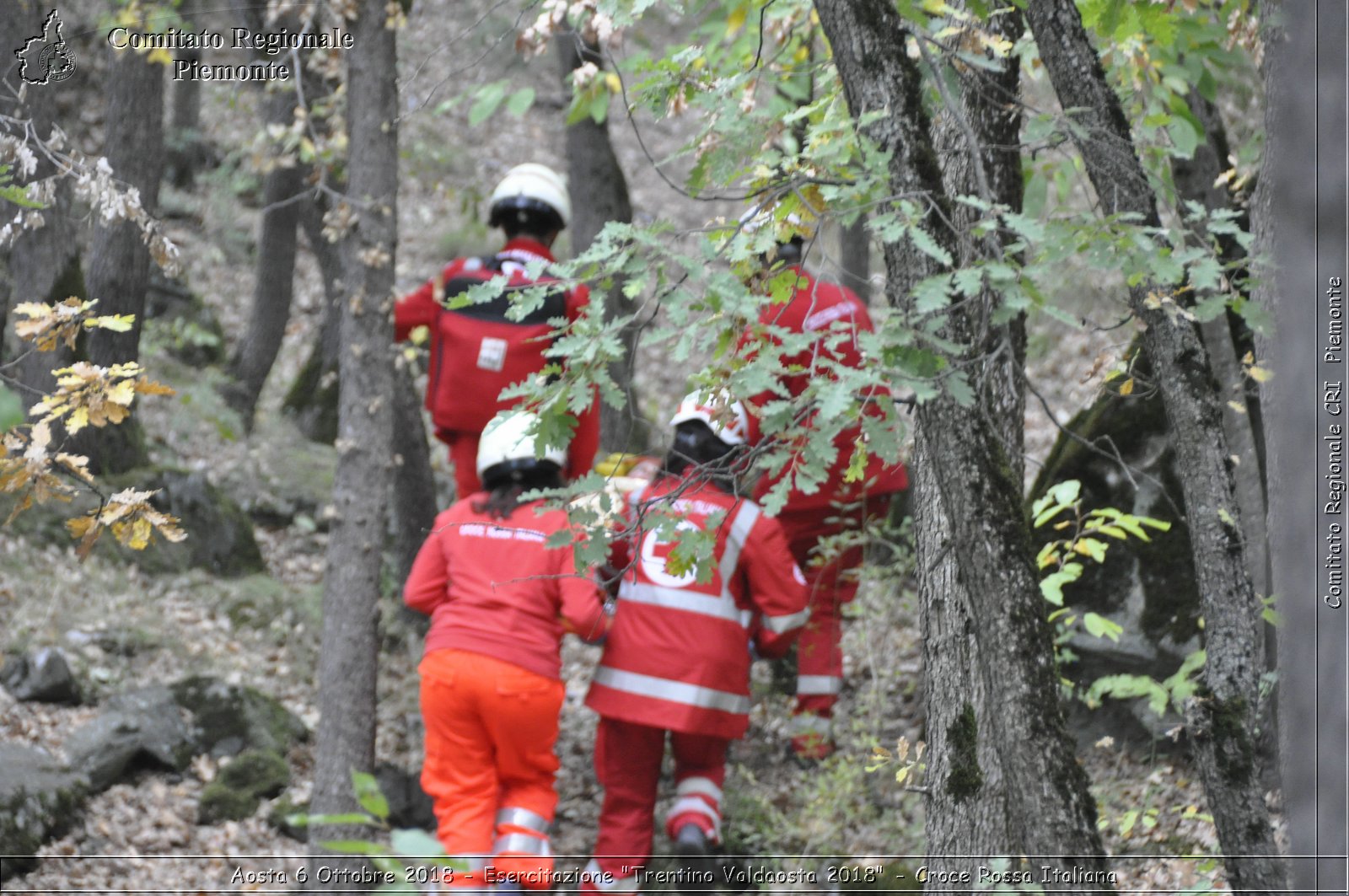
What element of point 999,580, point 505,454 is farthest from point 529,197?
point 999,580

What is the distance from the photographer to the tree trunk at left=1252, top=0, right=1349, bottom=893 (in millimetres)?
1728

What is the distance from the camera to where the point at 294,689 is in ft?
21.9

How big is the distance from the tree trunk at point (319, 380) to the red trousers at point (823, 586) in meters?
5.11

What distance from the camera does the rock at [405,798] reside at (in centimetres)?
579

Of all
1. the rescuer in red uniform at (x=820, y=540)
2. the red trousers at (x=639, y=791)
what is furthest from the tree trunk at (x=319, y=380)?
the red trousers at (x=639, y=791)

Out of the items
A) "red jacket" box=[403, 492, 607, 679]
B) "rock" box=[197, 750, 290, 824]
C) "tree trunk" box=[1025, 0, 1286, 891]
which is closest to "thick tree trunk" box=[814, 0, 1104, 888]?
"tree trunk" box=[1025, 0, 1286, 891]

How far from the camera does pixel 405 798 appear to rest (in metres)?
5.84

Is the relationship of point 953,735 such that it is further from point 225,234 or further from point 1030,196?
point 225,234

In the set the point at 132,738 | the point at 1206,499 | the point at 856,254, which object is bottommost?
the point at 132,738

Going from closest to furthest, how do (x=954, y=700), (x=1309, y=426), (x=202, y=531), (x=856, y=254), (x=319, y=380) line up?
(x=1309, y=426)
(x=954, y=700)
(x=202, y=531)
(x=856, y=254)
(x=319, y=380)

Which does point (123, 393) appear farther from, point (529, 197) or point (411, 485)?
point (411, 485)

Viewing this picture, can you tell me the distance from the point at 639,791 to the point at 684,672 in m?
0.62

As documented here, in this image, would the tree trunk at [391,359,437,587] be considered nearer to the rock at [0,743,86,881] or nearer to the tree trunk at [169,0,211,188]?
the rock at [0,743,86,881]

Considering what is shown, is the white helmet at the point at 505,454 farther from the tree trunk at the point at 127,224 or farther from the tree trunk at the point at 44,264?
the tree trunk at the point at 127,224
